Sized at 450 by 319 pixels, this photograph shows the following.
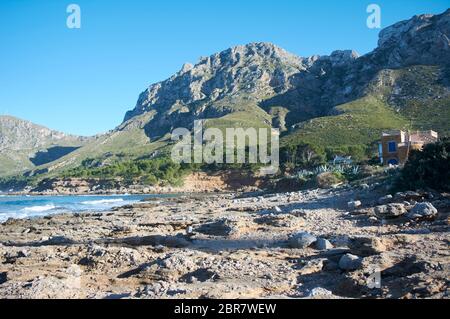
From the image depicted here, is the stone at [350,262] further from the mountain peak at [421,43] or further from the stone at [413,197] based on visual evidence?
the mountain peak at [421,43]

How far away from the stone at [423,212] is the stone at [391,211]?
0.53m

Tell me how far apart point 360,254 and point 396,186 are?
13.3m

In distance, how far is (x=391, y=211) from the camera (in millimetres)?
13383

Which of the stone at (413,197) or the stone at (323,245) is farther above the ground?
the stone at (413,197)

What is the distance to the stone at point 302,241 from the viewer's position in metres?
10.2

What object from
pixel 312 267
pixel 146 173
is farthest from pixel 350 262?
pixel 146 173

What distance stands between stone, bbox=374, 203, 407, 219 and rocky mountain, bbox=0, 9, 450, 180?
50.8 metres

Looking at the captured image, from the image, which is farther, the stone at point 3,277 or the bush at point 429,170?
the bush at point 429,170

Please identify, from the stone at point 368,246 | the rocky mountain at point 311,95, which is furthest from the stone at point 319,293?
the rocky mountain at point 311,95

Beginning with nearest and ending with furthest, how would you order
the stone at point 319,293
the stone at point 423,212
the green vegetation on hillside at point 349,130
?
the stone at point 319,293 → the stone at point 423,212 → the green vegetation on hillside at point 349,130

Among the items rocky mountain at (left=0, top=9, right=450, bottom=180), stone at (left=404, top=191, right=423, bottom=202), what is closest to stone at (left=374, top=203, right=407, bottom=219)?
stone at (left=404, top=191, right=423, bottom=202)

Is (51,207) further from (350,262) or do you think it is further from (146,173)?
(350,262)

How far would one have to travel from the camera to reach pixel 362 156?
188 ft

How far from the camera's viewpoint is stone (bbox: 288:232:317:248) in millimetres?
10234
